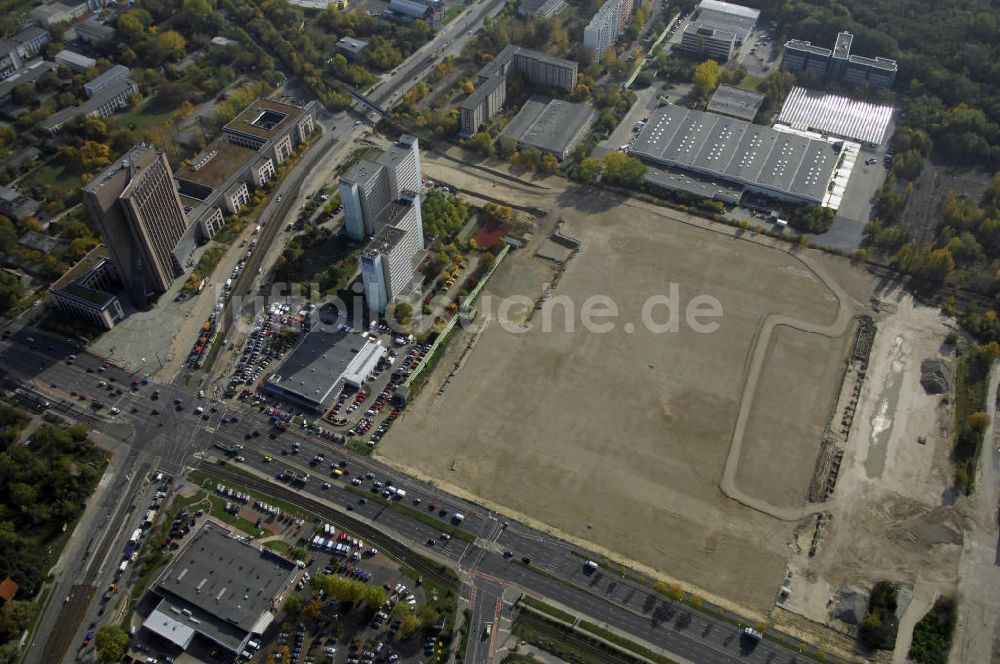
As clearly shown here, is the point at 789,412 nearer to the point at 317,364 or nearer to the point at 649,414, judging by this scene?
the point at 649,414

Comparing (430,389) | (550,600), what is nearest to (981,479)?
(550,600)

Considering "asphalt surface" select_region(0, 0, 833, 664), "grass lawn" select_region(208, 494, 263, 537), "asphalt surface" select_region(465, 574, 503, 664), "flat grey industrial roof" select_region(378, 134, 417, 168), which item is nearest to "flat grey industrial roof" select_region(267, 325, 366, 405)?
"asphalt surface" select_region(0, 0, 833, 664)

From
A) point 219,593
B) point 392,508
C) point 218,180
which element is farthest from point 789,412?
point 218,180

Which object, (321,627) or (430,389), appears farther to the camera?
(430,389)

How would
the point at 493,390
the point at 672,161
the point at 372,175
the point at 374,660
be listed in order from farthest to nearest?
1. the point at 672,161
2. the point at 372,175
3. the point at 493,390
4. the point at 374,660

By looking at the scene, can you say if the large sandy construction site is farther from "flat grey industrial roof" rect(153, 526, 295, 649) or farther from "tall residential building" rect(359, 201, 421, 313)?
"flat grey industrial roof" rect(153, 526, 295, 649)

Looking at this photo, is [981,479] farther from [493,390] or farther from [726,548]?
[493,390]

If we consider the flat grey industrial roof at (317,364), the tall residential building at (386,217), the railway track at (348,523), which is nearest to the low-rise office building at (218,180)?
the tall residential building at (386,217)
